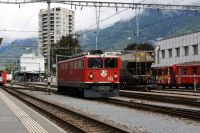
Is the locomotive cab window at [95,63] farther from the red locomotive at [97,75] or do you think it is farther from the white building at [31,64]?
the white building at [31,64]

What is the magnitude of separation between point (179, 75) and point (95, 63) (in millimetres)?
19684

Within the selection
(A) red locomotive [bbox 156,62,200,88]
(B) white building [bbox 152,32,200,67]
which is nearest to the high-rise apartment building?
(B) white building [bbox 152,32,200,67]

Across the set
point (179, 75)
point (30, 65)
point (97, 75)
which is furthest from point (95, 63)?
point (30, 65)

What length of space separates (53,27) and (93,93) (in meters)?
67.5

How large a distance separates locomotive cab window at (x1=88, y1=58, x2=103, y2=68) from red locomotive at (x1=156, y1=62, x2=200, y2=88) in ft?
51.0

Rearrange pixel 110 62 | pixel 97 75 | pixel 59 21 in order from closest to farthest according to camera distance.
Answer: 1. pixel 97 75
2. pixel 110 62
3. pixel 59 21

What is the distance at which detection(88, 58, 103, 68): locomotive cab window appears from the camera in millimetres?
33125

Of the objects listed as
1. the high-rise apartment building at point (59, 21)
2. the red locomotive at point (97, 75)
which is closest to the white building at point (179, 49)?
the high-rise apartment building at point (59, 21)

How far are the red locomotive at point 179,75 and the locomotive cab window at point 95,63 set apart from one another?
612 inches

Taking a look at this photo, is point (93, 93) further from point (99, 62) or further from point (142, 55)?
point (142, 55)

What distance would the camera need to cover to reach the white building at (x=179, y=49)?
68.9 meters

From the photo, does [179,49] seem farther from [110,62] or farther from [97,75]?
[97,75]

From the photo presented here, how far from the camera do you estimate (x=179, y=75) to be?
2003 inches

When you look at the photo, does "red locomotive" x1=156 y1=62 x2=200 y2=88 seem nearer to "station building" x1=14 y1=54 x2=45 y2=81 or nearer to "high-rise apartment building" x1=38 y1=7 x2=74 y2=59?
"high-rise apartment building" x1=38 y1=7 x2=74 y2=59
